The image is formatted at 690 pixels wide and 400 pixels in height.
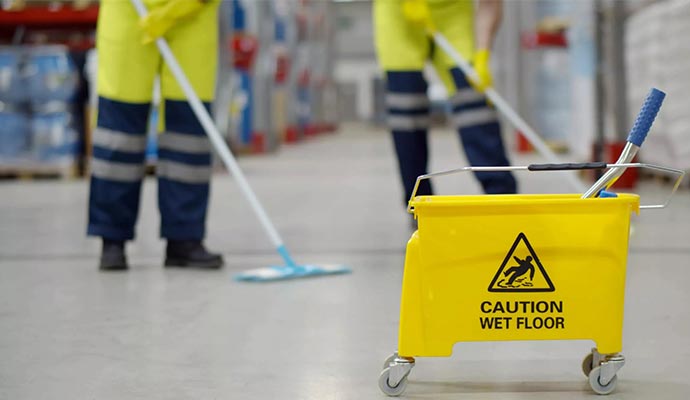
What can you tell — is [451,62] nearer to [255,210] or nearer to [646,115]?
[255,210]

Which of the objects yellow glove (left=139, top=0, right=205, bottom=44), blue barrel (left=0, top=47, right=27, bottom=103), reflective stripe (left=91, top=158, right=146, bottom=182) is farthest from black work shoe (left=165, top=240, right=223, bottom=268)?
blue barrel (left=0, top=47, right=27, bottom=103)

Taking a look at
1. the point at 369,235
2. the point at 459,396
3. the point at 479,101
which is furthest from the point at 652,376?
the point at 369,235

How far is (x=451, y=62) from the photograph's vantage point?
3551 mm

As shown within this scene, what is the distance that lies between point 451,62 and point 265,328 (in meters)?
1.58

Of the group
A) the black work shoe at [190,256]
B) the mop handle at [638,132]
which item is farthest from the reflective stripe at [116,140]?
the mop handle at [638,132]

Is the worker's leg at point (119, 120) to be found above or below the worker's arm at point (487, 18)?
below

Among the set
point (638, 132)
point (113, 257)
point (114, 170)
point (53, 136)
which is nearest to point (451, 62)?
point (114, 170)

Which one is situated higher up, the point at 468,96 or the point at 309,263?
the point at 468,96

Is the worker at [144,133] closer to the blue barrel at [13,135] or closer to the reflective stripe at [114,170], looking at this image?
the reflective stripe at [114,170]

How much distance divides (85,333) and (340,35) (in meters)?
29.4

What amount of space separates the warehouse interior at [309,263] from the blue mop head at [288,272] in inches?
1.0

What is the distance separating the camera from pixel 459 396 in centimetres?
170

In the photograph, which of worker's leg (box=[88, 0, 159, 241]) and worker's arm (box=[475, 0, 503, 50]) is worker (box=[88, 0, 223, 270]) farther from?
worker's arm (box=[475, 0, 503, 50])

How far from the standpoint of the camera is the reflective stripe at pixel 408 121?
12.1 ft
